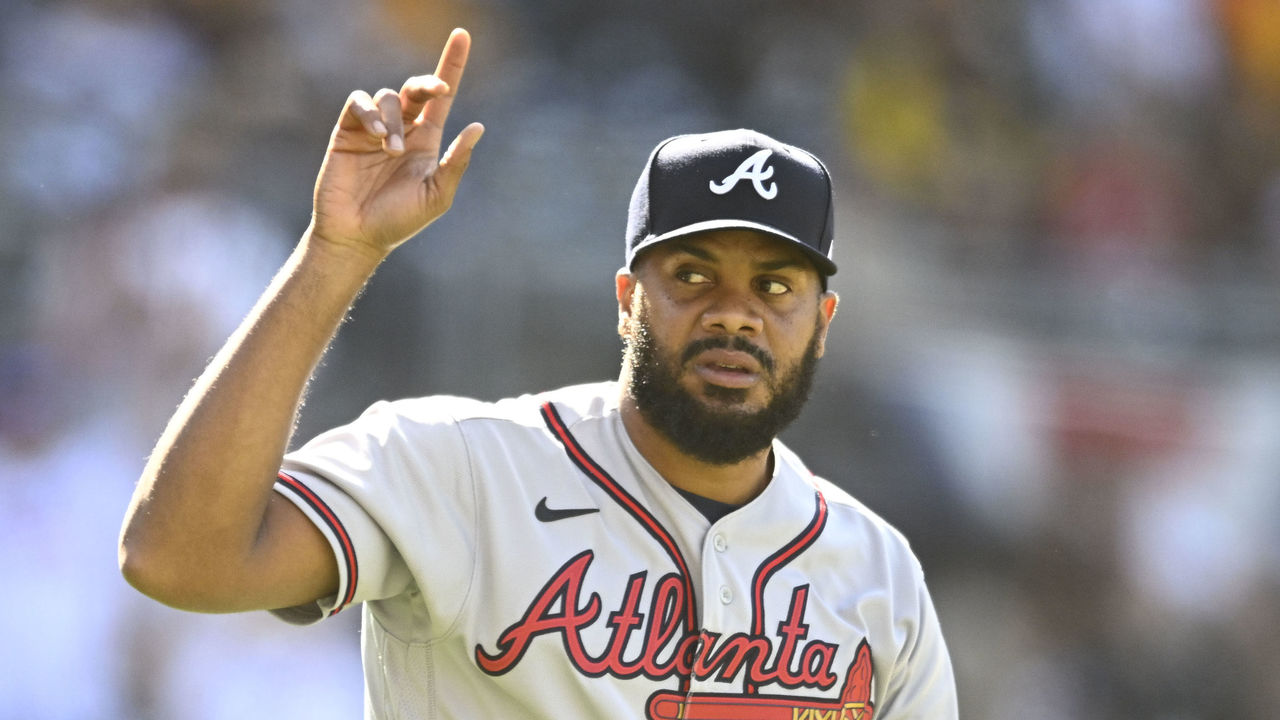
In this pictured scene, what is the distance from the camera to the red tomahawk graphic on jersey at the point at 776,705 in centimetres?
216

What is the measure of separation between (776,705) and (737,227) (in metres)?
0.78

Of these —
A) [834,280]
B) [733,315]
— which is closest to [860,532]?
[733,315]

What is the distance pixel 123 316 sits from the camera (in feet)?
15.1

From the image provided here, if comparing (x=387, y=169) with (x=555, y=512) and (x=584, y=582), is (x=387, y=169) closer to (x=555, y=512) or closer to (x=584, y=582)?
(x=555, y=512)

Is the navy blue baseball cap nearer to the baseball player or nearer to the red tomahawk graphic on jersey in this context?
the baseball player

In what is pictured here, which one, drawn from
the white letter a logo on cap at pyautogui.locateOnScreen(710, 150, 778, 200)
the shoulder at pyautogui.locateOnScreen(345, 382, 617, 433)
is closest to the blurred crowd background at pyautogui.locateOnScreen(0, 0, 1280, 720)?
the shoulder at pyautogui.locateOnScreen(345, 382, 617, 433)

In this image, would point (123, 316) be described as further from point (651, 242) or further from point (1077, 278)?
point (1077, 278)

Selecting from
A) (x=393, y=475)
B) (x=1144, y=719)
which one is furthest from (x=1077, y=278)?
(x=393, y=475)

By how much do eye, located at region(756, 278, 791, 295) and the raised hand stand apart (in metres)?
0.58

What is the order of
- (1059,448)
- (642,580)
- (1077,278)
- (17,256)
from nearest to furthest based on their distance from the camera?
(642,580)
(17,256)
(1059,448)
(1077,278)

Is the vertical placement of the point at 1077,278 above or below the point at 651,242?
above

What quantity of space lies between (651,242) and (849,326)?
4.52 m

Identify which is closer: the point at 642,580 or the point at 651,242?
the point at 642,580

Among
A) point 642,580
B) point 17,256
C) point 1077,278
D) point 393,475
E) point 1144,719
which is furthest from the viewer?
point 1077,278
